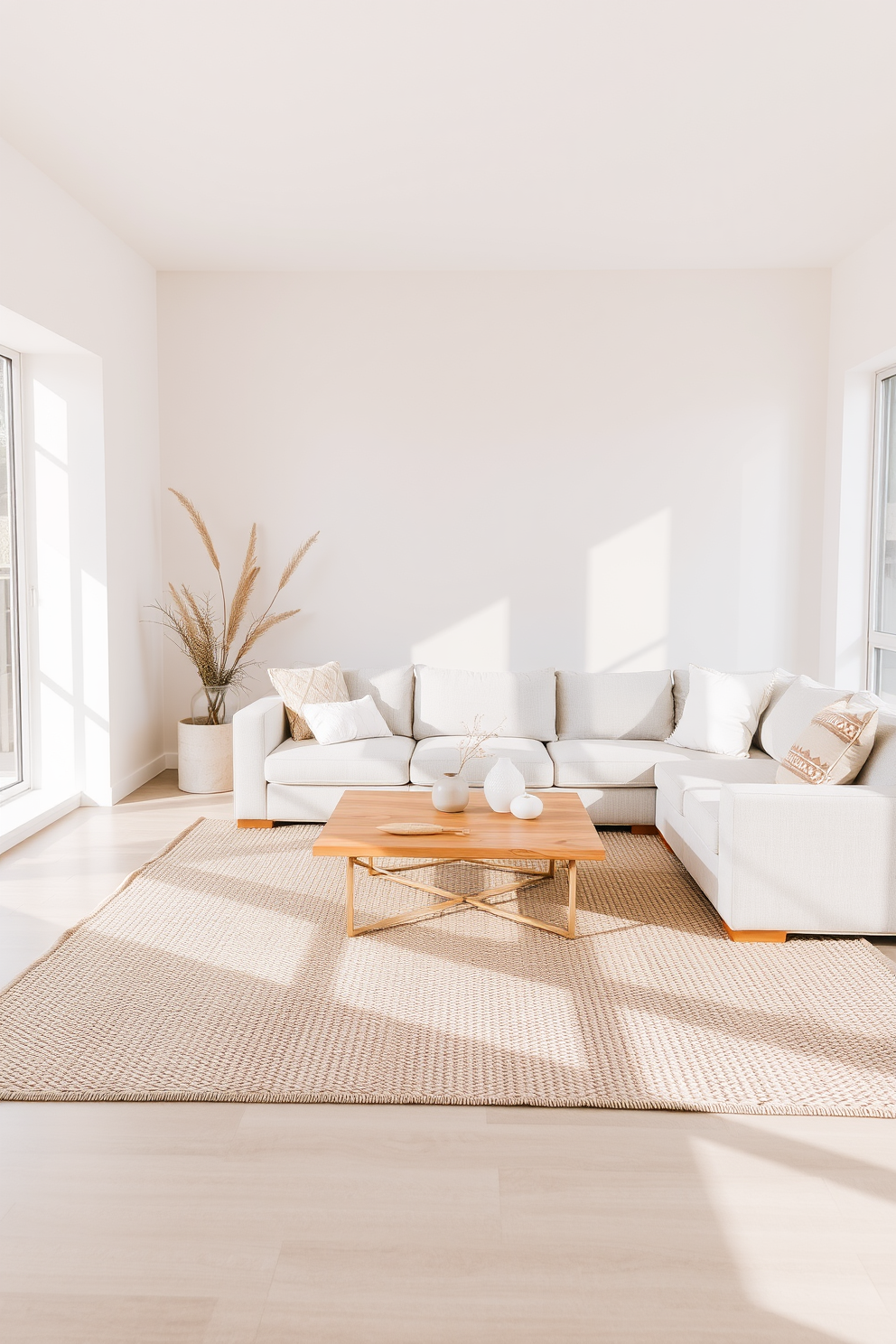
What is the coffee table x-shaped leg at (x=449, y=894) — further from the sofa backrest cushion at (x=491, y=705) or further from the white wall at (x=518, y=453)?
the white wall at (x=518, y=453)

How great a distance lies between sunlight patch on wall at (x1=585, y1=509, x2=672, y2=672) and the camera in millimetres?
5723

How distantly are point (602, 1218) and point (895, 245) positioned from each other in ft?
15.1

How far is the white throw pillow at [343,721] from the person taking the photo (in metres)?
4.80

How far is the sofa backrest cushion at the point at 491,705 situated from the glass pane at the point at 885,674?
1.83 metres

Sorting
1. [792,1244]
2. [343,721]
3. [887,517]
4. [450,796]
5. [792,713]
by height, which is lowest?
[792,1244]

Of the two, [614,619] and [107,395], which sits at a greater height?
[107,395]

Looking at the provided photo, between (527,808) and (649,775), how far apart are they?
1175mm

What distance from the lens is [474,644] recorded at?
5801mm

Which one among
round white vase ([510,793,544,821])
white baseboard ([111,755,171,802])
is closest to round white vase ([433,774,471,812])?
round white vase ([510,793,544,821])

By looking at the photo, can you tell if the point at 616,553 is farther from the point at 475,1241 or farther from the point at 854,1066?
the point at 475,1241

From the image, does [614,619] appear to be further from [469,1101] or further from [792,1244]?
[792,1244]

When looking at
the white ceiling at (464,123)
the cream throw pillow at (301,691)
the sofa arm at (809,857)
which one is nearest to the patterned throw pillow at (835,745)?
the sofa arm at (809,857)

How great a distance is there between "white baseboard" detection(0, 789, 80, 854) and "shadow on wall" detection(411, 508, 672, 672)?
→ 6.86 ft

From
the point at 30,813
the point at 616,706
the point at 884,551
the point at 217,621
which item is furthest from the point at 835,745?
the point at 217,621
